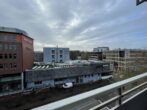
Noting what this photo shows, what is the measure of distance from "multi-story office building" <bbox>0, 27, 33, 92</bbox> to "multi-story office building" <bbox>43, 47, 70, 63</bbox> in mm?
15607

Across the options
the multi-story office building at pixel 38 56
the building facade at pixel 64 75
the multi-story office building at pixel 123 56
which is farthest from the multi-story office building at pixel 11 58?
the multi-story office building at pixel 123 56

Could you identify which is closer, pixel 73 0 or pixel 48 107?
pixel 48 107

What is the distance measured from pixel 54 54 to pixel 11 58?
57.1 feet

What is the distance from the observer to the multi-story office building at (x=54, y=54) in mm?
32156

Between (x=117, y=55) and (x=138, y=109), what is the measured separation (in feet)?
124

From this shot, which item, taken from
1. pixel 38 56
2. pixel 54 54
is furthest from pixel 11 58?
pixel 38 56

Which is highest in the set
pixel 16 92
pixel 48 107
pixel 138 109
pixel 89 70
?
pixel 48 107

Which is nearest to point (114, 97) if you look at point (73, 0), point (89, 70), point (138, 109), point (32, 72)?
point (138, 109)

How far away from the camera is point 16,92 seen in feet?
49.9

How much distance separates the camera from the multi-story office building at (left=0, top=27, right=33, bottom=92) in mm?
14867

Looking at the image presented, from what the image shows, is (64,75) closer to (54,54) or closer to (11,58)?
(11,58)

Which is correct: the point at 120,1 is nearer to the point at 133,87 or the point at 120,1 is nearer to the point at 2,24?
the point at 133,87

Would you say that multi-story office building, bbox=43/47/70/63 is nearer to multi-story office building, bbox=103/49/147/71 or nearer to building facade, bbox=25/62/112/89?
multi-story office building, bbox=103/49/147/71

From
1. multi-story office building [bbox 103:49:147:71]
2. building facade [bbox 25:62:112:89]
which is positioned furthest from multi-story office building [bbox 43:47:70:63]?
building facade [bbox 25:62:112:89]
